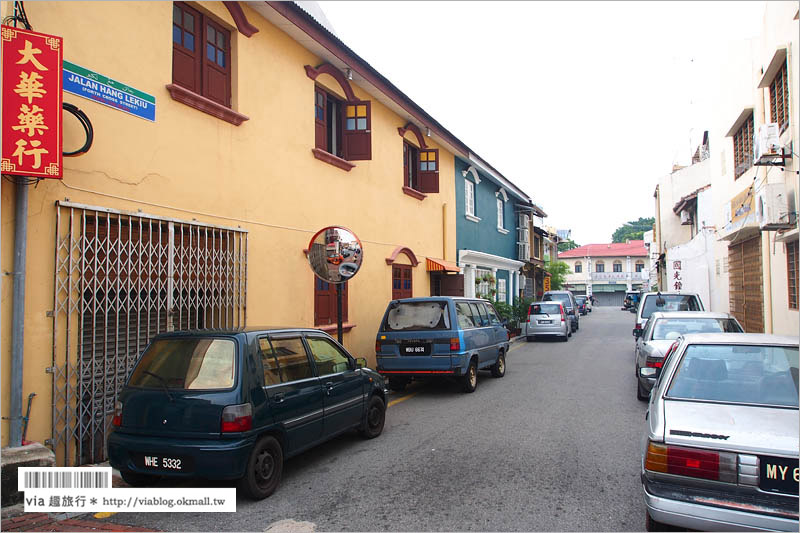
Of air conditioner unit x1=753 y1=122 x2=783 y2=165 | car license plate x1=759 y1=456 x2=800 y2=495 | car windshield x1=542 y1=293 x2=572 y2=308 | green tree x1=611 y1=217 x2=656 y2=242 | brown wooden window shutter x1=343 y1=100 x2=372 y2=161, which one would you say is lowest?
car license plate x1=759 y1=456 x2=800 y2=495

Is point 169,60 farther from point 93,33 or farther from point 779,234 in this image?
point 779,234

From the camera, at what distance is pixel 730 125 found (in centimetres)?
1491

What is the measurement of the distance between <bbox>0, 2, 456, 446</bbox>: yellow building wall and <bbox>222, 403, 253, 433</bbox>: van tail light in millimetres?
2425

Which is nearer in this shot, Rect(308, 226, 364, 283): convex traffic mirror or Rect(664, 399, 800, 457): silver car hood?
Rect(664, 399, 800, 457): silver car hood

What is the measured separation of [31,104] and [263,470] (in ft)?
13.7

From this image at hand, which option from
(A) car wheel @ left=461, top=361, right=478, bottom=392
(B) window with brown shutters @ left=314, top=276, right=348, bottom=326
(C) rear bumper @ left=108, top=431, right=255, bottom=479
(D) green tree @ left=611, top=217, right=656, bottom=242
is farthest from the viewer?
(D) green tree @ left=611, top=217, right=656, bottom=242

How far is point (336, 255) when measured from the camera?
391 inches

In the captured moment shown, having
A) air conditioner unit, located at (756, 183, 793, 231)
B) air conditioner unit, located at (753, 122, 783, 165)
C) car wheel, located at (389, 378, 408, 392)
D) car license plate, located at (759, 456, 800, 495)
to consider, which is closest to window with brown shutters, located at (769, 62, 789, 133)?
air conditioner unit, located at (753, 122, 783, 165)

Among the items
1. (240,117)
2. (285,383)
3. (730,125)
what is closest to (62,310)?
(285,383)

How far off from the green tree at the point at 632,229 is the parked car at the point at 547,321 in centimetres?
7295

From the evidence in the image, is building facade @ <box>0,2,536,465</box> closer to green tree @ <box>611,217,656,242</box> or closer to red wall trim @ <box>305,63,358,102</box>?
red wall trim @ <box>305,63,358,102</box>

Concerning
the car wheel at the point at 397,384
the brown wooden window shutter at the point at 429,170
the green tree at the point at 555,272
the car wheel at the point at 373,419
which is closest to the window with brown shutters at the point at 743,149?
the brown wooden window shutter at the point at 429,170

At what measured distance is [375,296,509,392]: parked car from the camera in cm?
966

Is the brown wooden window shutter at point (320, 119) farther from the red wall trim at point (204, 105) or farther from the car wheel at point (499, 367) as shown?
the car wheel at point (499, 367)
